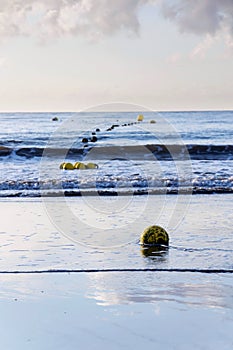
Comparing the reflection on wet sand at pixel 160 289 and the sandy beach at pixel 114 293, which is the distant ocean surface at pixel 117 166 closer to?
the sandy beach at pixel 114 293

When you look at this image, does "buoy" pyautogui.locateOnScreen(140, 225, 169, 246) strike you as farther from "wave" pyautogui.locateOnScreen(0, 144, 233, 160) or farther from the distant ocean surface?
"wave" pyautogui.locateOnScreen(0, 144, 233, 160)

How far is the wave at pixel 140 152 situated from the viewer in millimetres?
27359

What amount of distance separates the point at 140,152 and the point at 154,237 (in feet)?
71.4

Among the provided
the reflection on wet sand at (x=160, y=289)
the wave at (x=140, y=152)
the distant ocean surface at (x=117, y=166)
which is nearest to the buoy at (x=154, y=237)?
the reflection on wet sand at (x=160, y=289)

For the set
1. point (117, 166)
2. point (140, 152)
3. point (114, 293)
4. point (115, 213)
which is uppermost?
point (140, 152)

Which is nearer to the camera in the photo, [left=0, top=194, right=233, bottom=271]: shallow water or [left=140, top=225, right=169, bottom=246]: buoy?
[left=0, top=194, right=233, bottom=271]: shallow water

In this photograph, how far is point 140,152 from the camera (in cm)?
2947

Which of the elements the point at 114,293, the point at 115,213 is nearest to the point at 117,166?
the point at 115,213

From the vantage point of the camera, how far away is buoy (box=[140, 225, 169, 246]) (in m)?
7.79

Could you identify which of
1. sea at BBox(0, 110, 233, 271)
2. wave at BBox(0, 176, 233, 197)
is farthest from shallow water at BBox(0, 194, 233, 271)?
wave at BBox(0, 176, 233, 197)

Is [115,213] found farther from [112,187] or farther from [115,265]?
[112,187]

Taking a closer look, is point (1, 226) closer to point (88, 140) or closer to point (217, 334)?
point (217, 334)

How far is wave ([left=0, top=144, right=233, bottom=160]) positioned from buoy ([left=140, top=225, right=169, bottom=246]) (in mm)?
18261

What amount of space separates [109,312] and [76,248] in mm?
2948
